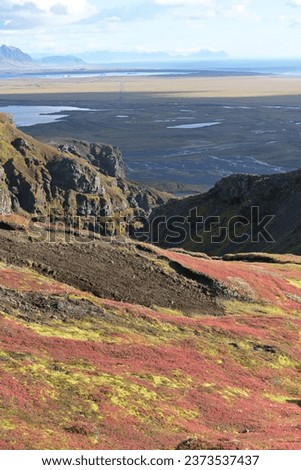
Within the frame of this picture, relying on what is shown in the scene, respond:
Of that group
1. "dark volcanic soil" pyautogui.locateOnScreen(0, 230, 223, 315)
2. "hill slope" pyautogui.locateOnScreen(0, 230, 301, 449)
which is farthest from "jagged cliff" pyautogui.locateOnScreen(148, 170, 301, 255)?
"hill slope" pyautogui.locateOnScreen(0, 230, 301, 449)

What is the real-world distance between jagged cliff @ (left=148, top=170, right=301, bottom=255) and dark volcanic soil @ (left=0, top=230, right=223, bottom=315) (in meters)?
69.8

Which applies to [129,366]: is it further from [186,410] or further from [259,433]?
[259,433]

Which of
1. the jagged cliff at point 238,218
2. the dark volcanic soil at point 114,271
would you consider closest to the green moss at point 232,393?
the dark volcanic soil at point 114,271

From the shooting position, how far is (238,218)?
17075 cm

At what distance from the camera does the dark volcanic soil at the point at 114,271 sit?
196 ft

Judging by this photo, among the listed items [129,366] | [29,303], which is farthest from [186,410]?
[29,303]

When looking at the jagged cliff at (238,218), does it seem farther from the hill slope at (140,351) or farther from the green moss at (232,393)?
the green moss at (232,393)

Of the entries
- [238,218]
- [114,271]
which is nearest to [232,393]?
[114,271]

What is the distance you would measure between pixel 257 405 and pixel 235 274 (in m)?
34.0

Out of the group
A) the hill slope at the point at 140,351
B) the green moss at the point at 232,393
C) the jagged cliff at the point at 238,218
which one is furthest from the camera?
the jagged cliff at the point at 238,218

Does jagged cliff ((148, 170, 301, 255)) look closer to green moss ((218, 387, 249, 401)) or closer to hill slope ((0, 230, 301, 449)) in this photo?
hill slope ((0, 230, 301, 449))

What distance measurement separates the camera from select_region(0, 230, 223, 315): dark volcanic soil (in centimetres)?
5978

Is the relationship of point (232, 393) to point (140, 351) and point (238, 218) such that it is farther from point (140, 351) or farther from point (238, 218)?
point (238, 218)

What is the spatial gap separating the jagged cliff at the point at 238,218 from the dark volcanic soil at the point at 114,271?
6980 centimetres
